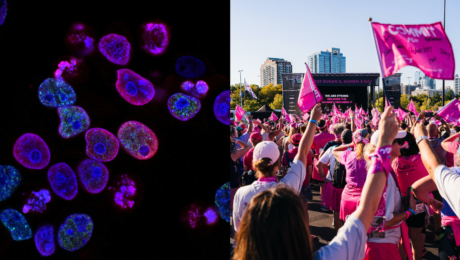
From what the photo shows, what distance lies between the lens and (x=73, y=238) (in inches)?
73.8

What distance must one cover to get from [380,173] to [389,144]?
14 cm

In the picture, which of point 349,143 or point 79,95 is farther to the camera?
point 349,143

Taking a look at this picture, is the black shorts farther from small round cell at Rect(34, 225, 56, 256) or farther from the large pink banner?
small round cell at Rect(34, 225, 56, 256)

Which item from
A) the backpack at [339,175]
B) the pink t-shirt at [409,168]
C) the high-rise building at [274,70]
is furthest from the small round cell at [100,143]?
the high-rise building at [274,70]

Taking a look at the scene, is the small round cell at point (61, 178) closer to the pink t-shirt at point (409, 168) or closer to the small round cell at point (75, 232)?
the small round cell at point (75, 232)

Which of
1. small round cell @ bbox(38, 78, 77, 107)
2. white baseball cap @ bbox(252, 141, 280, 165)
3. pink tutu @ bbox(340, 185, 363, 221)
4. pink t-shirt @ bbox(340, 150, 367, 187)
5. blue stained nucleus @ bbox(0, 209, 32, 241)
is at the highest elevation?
small round cell @ bbox(38, 78, 77, 107)

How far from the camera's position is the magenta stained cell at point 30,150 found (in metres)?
1.73

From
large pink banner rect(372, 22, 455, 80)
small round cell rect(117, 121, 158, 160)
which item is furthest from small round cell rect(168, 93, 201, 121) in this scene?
large pink banner rect(372, 22, 455, 80)

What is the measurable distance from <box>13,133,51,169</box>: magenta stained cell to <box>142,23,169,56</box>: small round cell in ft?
2.51

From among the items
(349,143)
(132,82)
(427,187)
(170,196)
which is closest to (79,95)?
(132,82)

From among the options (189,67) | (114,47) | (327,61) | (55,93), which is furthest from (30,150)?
(327,61)

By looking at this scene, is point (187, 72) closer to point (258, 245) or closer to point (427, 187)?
point (258, 245)

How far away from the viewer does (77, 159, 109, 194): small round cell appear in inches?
71.4

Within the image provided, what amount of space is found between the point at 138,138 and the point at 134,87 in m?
0.28
